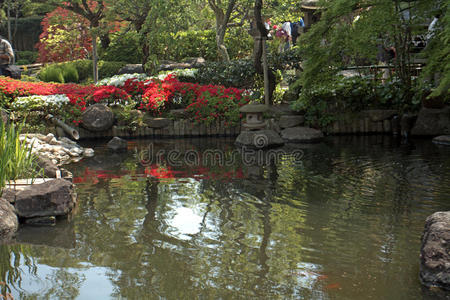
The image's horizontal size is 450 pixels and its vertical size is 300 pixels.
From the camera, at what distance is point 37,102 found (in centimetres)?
1269

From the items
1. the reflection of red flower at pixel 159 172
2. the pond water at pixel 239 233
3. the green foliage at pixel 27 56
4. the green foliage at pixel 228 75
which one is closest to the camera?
the pond water at pixel 239 233

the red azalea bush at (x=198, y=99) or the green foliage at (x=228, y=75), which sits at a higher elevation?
the green foliage at (x=228, y=75)

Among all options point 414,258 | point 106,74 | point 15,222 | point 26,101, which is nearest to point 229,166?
point 15,222

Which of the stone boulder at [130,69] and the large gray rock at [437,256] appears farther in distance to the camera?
the stone boulder at [130,69]

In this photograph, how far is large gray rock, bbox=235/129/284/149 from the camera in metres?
10.9

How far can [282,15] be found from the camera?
16.9 m

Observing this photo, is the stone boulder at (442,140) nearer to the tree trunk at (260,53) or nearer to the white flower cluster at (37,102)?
the tree trunk at (260,53)

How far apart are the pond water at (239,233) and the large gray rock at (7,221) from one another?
5.4 inches

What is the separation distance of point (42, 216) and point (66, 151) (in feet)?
15.8

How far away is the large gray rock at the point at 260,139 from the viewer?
10.9m

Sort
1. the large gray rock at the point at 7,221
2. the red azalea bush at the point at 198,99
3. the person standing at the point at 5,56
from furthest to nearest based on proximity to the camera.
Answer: the person standing at the point at 5,56 → the red azalea bush at the point at 198,99 → the large gray rock at the point at 7,221

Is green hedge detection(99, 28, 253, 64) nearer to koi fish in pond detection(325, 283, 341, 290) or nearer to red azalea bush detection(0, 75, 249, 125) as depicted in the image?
red azalea bush detection(0, 75, 249, 125)

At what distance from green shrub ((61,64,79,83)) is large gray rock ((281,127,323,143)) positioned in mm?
11428

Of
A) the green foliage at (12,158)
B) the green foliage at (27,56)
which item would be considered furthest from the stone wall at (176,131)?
the green foliage at (27,56)
